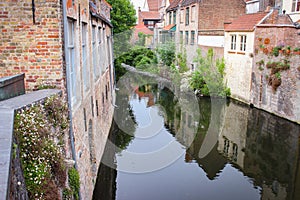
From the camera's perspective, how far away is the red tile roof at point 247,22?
17656 millimetres

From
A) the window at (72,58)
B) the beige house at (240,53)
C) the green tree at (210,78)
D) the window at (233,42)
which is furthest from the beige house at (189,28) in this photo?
the window at (72,58)

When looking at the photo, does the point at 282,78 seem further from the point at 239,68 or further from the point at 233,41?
the point at 233,41

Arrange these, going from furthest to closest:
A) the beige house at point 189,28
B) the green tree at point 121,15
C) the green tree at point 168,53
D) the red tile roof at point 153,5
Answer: the red tile roof at point 153,5
the green tree at point 121,15
the green tree at point 168,53
the beige house at point 189,28

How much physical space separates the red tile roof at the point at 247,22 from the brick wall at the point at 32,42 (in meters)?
14.8

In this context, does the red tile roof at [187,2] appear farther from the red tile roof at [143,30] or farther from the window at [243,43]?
the red tile roof at [143,30]

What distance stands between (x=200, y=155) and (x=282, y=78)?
684cm

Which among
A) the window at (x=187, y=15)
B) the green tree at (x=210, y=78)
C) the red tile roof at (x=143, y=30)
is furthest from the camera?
the red tile roof at (x=143, y=30)

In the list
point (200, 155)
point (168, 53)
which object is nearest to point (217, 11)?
point (168, 53)

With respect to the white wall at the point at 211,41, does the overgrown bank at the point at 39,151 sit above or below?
below

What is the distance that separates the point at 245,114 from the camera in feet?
54.0

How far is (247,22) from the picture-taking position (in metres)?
18.5

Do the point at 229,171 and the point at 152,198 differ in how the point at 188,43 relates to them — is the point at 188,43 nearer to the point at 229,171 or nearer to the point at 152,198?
the point at 229,171

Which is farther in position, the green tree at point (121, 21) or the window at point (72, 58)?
the green tree at point (121, 21)

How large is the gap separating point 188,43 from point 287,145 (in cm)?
1756
